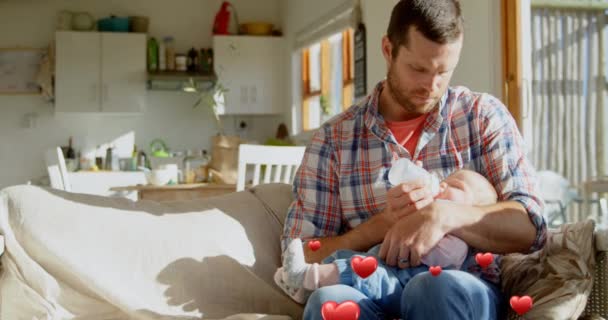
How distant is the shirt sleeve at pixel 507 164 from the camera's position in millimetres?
1591

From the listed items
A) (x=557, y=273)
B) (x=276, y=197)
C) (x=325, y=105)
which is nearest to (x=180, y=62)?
(x=325, y=105)

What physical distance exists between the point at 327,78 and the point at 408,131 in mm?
4336

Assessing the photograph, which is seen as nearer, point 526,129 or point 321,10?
point 526,129

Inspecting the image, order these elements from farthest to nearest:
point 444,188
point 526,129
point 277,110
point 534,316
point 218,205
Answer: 1. point 277,110
2. point 526,129
3. point 218,205
4. point 444,188
5. point 534,316

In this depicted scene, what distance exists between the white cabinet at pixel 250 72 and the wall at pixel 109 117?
12.3 inches

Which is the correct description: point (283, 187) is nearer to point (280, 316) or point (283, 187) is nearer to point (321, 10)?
point (280, 316)

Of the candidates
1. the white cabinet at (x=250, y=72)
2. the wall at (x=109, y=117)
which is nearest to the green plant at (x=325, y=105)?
the white cabinet at (x=250, y=72)

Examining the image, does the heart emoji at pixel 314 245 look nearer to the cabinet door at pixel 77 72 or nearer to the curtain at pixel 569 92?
the curtain at pixel 569 92

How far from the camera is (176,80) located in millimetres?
6812

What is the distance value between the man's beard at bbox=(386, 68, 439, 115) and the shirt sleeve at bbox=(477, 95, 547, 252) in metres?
0.13

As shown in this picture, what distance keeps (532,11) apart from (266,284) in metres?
2.59

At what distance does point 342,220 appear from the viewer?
72.4 inches

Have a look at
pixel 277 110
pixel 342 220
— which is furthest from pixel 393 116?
pixel 277 110

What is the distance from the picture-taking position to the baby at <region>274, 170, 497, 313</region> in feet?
4.89
